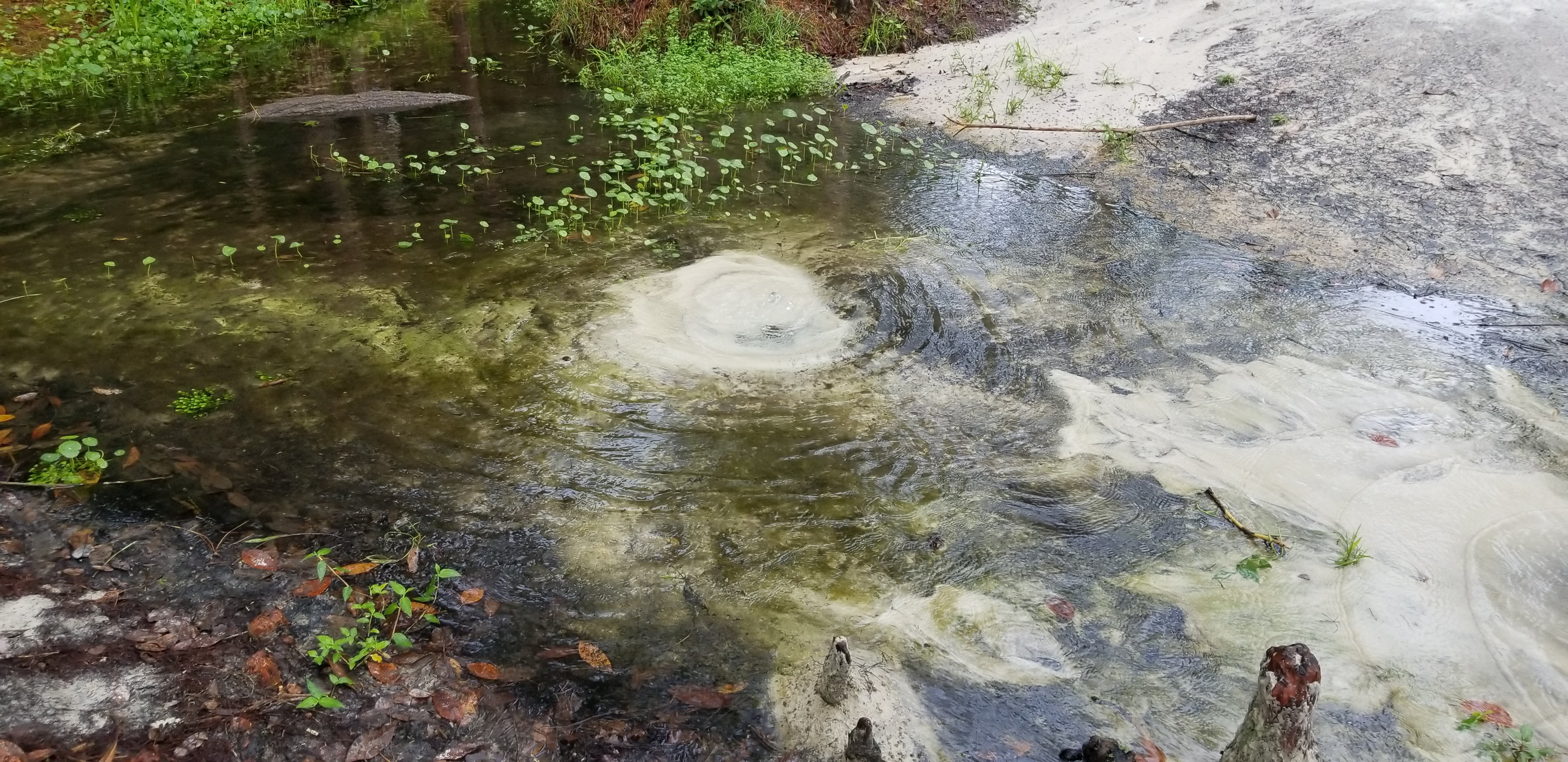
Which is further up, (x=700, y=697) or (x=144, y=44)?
(x=144, y=44)

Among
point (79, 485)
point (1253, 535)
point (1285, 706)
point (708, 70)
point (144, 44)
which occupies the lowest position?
point (79, 485)

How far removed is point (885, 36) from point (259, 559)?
922cm

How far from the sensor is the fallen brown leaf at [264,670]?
2.81 meters

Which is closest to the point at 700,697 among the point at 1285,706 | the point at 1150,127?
the point at 1285,706

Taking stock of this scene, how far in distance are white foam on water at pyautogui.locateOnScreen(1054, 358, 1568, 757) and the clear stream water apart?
16 mm

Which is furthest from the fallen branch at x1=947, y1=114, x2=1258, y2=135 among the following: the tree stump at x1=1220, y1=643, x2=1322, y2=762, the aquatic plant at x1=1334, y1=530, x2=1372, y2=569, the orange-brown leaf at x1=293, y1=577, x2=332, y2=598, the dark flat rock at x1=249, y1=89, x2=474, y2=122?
the orange-brown leaf at x1=293, y1=577, x2=332, y2=598

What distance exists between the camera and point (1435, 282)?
567 cm

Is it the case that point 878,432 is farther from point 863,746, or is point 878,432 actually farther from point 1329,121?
point 1329,121

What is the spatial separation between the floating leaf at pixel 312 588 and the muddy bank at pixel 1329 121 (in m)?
5.85

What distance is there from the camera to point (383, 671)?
9.57 ft

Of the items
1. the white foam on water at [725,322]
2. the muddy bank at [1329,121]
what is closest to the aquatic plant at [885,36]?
the muddy bank at [1329,121]

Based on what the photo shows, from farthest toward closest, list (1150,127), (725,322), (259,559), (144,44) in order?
A: (144,44)
(1150,127)
(725,322)
(259,559)

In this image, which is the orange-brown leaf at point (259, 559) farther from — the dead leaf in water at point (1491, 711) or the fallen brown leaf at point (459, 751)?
the dead leaf in water at point (1491, 711)

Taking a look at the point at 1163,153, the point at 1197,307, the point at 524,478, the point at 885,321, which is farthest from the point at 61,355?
the point at 1163,153
